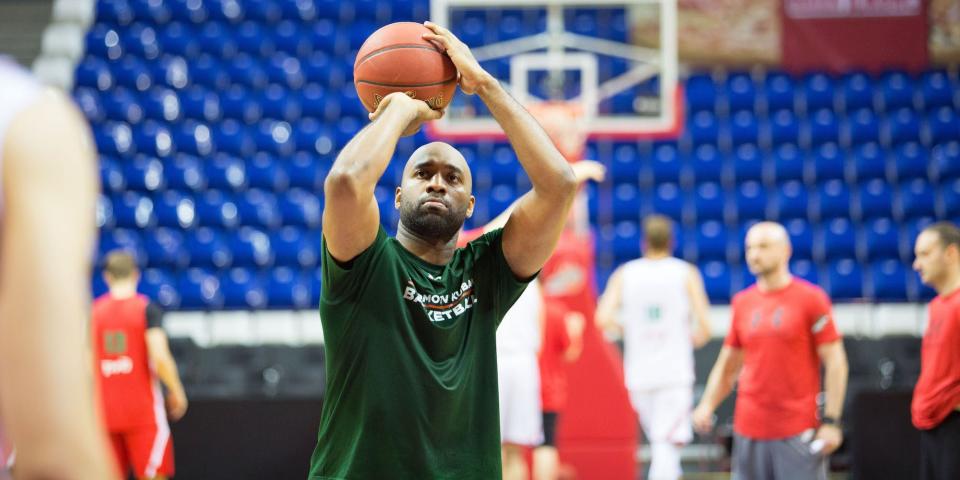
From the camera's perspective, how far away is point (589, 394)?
340 inches

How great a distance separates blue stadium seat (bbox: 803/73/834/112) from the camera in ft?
42.6

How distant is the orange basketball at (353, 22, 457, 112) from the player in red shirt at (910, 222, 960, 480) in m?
3.33

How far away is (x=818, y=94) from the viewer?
1305 cm

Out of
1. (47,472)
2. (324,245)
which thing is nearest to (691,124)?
(324,245)

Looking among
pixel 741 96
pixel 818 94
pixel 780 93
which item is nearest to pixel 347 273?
pixel 741 96

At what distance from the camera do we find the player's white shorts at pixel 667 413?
7.42 meters

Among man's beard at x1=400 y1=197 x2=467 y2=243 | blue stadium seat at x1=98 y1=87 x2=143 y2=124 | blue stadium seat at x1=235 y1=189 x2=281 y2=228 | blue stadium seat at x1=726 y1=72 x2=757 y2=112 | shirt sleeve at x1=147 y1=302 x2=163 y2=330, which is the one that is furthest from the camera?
blue stadium seat at x1=726 y1=72 x2=757 y2=112

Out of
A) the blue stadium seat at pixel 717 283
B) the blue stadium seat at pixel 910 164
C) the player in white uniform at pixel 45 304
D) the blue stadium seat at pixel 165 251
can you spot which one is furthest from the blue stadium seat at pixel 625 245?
the player in white uniform at pixel 45 304

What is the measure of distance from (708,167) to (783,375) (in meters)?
6.99

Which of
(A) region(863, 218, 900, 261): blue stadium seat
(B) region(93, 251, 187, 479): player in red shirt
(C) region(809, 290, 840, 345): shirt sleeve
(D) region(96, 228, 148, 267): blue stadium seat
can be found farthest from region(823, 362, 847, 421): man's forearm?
(D) region(96, 228, 148, 267): blue stadium seat

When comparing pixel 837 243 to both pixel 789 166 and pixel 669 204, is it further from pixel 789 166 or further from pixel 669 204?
pixel 669 204

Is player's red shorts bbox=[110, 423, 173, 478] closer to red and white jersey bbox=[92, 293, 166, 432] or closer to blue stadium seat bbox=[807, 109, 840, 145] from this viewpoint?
red and white jersey bbox=[92, 293, 166, 432]

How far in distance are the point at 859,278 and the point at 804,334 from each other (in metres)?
6.38

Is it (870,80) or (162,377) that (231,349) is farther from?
(870,80)
